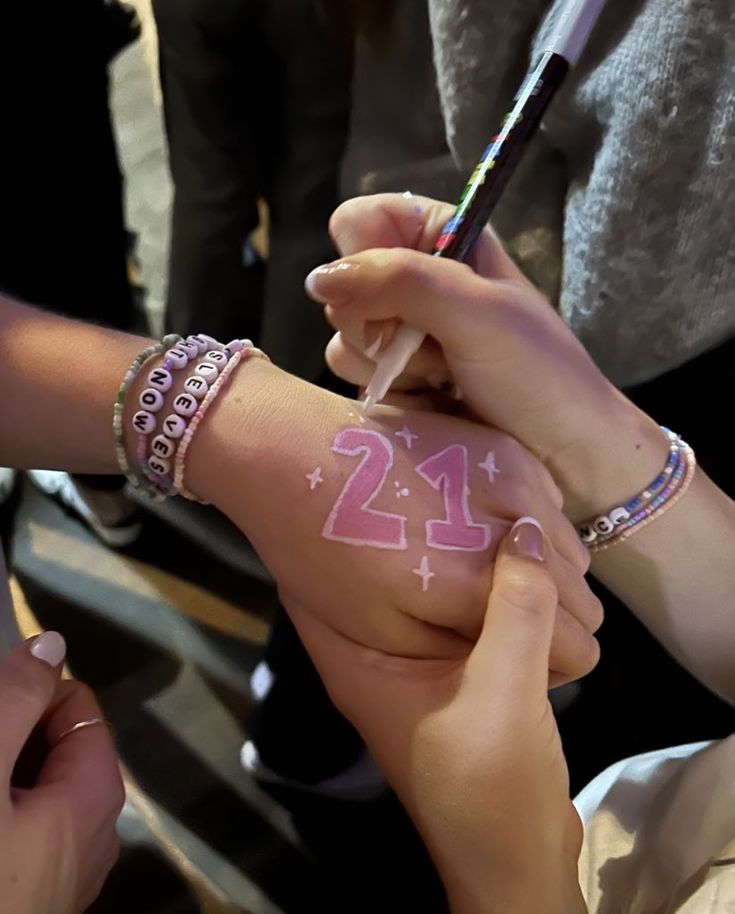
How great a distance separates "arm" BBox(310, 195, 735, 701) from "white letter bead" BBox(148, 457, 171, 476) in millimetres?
139

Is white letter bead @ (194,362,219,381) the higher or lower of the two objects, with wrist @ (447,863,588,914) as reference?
→ higher

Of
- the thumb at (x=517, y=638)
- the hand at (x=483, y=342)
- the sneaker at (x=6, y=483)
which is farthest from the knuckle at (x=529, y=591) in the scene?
the sneaker at (x=6, y=483)

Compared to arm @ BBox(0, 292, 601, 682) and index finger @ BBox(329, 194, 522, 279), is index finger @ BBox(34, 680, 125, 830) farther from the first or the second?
index finger @ BBox(329, 194, 522, 279)

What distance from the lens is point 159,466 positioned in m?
0.61

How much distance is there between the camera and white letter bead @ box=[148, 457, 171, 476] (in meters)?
0.61

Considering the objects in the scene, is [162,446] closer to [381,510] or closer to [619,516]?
[381,510]

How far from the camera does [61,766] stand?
553 mm

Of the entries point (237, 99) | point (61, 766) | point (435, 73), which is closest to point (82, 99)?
point (237, 99)

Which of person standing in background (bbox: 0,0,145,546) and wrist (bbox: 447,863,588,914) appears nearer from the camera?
wrist (bbox: 447,863,588,914)

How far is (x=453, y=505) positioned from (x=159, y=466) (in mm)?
206

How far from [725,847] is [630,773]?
110mm

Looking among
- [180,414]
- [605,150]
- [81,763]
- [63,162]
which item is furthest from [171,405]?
[63,162]

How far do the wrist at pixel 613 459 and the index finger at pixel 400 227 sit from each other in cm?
13

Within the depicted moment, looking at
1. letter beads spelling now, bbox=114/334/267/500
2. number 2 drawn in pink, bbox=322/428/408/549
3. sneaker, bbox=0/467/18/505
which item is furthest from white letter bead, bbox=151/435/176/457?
sneaker, bbox=0/467/18/505
